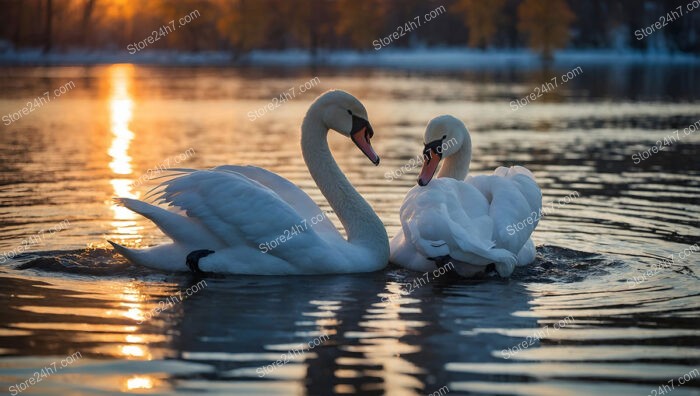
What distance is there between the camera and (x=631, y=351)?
22.1 feet

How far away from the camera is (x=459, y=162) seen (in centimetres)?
1059

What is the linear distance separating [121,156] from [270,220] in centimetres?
1066

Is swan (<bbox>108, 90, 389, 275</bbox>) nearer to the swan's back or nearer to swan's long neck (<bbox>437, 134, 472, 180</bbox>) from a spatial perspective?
the swan's back

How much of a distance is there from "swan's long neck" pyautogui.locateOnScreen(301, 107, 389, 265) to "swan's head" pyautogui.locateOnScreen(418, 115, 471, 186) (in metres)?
0.65

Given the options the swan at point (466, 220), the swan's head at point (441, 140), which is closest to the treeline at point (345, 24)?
the swan's head at point (441, 140)

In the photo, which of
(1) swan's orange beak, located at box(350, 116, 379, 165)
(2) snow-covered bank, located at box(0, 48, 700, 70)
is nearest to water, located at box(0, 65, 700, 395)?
(1) swan's orange beak, located at box(350, 116, 379, 165)

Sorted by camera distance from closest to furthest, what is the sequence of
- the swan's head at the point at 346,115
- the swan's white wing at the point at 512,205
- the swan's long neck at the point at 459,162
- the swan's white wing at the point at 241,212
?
the swan's white wing at the point at 241,212 < the swan's white wing at the point at 512,205 < the swan's head at the point at 346,115 < the swan's long neck at the point at 459,162

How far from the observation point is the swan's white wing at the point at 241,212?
8.68 metres

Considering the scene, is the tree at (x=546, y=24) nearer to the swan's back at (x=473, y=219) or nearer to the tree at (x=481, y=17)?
the tree at (x=481, y=17)

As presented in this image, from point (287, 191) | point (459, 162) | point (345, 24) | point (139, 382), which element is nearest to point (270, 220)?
point (287, 191)

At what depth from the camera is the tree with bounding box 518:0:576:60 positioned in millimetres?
85750

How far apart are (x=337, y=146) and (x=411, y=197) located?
11.6 meters

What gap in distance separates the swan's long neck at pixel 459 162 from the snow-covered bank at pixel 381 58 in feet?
214

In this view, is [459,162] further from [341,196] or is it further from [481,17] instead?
[481,17]
